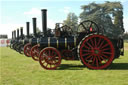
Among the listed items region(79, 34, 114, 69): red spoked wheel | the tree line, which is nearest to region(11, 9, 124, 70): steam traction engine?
region(79, 34, 114, 69): red spoked wheel

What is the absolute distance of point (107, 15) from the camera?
61531mm

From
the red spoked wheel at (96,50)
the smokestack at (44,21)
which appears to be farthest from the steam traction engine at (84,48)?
the smokestack at (44,21)

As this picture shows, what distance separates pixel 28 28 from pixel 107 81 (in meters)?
12.6

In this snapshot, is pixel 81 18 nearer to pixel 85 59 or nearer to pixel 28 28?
pixel 28 28

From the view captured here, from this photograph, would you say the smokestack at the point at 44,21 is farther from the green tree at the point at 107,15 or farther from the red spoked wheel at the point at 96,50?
the green tree at the point at 107,15

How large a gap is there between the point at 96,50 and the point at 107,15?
188 ft

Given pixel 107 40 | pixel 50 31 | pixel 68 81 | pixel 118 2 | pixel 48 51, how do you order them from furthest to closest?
1. pixel 118 2
2. pixel 50 31
3. pixel 48 51
4. pixel 107 40
5. pixel 68 81

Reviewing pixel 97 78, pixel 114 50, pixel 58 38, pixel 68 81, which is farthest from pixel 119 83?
pixel 58 38

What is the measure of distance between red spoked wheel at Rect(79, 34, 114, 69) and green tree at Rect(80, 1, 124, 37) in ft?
165

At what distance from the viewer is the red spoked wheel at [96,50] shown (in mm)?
6922

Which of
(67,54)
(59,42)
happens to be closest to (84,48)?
(59,42)

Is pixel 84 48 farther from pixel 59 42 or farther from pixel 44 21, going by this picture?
pixel 44 21

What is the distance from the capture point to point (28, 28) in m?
16.4

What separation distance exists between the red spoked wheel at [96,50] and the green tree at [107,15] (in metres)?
50.4
